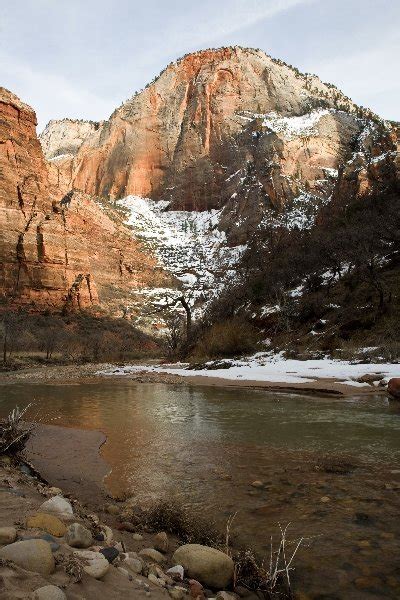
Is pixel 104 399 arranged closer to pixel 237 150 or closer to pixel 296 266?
pixel 296 266

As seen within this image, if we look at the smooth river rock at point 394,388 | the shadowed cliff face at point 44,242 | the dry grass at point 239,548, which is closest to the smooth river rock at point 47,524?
the dry grass at point 239,548

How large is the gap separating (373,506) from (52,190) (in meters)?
86.9

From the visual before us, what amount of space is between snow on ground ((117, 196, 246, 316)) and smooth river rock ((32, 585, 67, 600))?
73727 millimetres

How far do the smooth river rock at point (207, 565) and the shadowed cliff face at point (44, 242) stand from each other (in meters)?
66.0

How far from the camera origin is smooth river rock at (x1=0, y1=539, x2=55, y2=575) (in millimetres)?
2107

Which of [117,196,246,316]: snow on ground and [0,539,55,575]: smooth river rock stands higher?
[117,196,246,316]: snow on ground

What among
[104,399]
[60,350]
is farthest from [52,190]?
[104,399]

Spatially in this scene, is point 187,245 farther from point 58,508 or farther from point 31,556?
point 31,556

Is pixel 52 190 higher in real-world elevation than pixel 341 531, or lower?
higher

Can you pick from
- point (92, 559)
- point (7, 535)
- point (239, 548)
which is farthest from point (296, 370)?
point (7, 535)

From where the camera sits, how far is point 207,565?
2.93 meters

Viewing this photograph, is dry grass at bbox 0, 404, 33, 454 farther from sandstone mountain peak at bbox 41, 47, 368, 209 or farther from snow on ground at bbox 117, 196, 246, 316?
sandstone mountain peak at bbox 41, 47, 368, 209

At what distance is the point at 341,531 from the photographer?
381cm

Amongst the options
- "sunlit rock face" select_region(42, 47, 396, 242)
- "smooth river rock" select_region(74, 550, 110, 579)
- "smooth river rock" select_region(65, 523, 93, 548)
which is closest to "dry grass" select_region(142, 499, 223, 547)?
"smooth river rock" select_region(65, 523, 93, 548)
